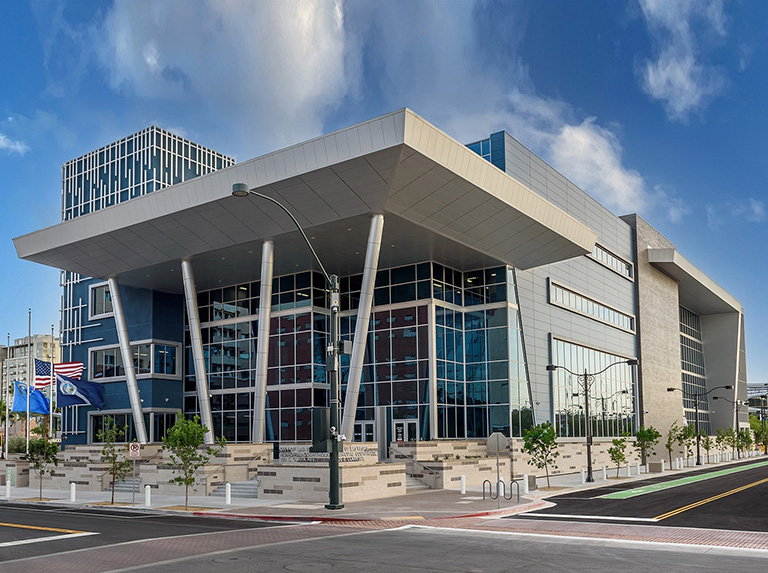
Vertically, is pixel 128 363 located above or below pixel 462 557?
above

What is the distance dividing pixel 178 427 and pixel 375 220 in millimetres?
14134

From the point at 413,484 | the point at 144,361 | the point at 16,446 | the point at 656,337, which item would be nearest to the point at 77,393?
the point at 144,361

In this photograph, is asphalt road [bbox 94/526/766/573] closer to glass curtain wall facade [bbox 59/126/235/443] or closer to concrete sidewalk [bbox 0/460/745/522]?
concrete sidewalk [bbox 0/460/745/522]

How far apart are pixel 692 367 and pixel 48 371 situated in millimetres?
77667

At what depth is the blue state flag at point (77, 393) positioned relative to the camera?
53938mm

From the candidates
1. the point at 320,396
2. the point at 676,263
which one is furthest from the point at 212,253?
the point at 676,263

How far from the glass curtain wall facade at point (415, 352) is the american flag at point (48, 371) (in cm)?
1197

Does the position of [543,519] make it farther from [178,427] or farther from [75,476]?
[75,476]

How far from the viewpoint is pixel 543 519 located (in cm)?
2325

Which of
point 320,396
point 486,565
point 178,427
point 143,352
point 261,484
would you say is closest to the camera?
point 486,565

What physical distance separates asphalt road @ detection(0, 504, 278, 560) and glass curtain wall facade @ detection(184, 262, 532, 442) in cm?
2130

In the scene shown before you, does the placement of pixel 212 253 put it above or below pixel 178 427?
above

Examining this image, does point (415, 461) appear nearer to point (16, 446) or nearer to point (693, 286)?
point (16, 446)

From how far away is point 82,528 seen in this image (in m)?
21.8
